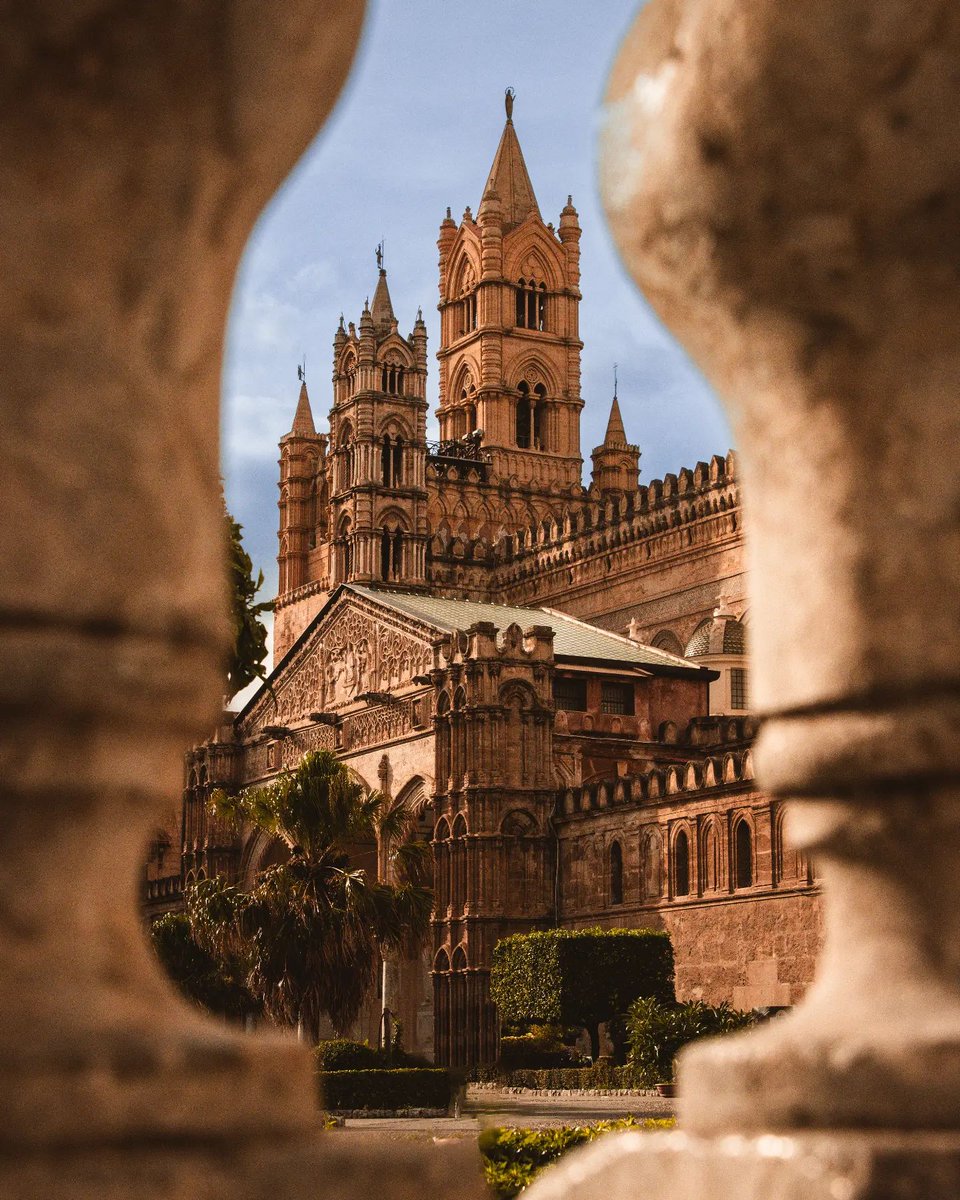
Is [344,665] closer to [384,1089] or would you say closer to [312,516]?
[384,1089]

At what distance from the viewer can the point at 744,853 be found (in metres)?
36.6

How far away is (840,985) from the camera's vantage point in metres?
1.71

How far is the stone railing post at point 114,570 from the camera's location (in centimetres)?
140

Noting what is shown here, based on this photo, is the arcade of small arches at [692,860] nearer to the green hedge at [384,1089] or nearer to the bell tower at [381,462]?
the green hedge at [384,1089]

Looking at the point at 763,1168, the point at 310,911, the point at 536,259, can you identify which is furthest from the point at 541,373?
the point at 763,1168

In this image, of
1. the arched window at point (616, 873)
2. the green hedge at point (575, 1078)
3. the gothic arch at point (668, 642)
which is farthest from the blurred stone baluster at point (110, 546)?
the gothic arch at point (668, 642)

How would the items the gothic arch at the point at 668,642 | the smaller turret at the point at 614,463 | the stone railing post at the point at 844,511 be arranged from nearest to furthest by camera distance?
the stone railing post at the point at 844,511 → the gothic arch at the point at 668,642 → the smaller turret at the point at 614,463

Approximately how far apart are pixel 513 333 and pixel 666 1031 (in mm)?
66707

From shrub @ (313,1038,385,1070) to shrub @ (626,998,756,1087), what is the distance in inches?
180

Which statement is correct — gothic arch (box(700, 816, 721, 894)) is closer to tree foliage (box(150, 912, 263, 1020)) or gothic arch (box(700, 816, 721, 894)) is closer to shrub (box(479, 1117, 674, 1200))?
tree foliage (box(150, 912, 263, 1020))

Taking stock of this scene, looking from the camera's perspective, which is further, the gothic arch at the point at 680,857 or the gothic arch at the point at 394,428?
the gothic arch at the point at 394,428

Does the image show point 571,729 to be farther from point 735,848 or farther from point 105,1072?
point 105,1072

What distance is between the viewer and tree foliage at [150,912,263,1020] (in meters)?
36.1

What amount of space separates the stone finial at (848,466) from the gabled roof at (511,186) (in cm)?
9620
